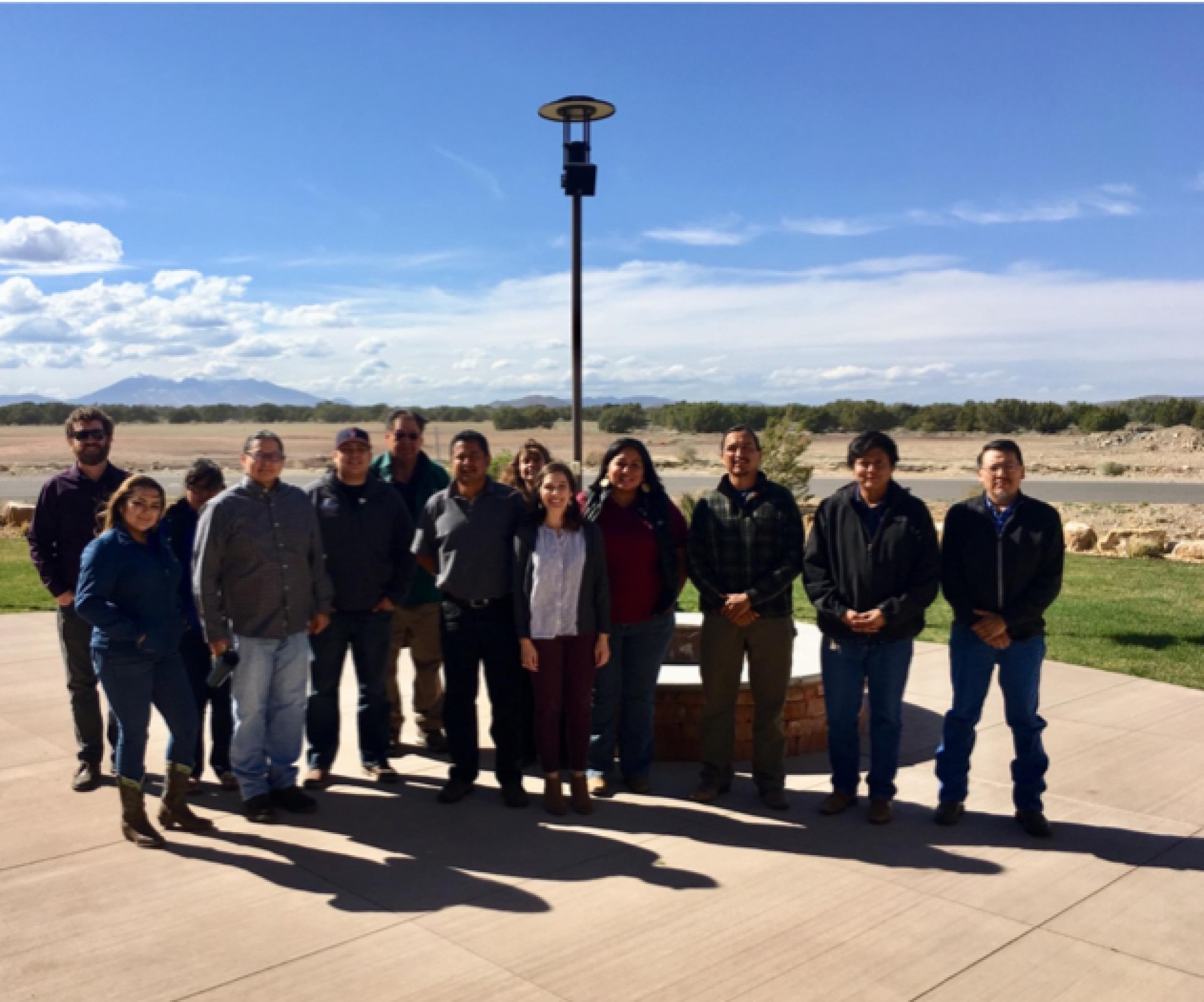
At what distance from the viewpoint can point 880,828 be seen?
494 cm

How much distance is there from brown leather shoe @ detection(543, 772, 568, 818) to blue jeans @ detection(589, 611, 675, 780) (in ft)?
1.24

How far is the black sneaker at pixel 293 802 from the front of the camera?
5.14 metres

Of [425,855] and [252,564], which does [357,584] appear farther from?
[425,855]

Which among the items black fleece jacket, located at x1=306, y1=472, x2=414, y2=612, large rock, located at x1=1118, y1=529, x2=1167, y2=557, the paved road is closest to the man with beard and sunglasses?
black fleece jacket, located at x1=306, y1=472, x2=414, y2=612

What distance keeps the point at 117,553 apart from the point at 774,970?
313 cm

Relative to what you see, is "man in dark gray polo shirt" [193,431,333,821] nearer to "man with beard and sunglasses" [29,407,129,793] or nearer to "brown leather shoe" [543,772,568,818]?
"man with beard and sunglasses" [29,407,129,793]

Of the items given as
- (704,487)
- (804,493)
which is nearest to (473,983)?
(804,493)

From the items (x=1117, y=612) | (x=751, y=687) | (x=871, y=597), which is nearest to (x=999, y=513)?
(x=871, y=597)

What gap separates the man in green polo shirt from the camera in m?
6.12

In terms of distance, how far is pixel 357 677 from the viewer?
5.62 meters

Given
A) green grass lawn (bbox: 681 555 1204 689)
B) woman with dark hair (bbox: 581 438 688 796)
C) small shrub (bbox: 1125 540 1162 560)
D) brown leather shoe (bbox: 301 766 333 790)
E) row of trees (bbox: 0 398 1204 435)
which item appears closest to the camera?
woman with dark hair (bbox: 581 438 688 796)

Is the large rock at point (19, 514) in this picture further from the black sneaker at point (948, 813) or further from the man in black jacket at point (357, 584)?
the black sneaker at point (948, 813)

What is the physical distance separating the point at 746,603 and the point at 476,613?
129cm

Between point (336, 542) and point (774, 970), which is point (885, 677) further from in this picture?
point (336, 542)
